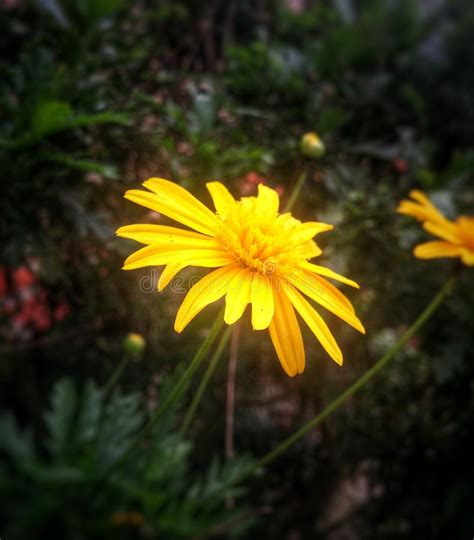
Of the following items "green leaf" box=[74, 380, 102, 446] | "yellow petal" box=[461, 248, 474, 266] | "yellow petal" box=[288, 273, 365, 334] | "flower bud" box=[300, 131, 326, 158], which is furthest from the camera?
"green leaf" box=[74, 380, 102, 446]

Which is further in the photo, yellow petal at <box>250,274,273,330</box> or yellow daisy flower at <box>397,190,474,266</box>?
yellow daisy flower at <box>397,190,474,266</box>

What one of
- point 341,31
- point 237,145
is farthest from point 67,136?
point 341,31

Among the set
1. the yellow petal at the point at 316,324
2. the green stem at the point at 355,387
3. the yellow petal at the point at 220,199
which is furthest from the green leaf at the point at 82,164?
the green stem at the point at 355,387

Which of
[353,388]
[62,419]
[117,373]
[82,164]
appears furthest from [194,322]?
[353,388]

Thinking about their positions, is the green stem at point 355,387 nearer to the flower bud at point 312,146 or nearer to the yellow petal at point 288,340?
the yellow petal at point 288,340

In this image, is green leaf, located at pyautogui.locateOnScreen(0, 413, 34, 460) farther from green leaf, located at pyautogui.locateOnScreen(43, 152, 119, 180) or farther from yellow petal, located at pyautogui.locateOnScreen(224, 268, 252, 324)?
yellow petal, located at pyautogui.locateOnScreen(224, 268, 252, 324)

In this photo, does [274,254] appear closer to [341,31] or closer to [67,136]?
[67,136]

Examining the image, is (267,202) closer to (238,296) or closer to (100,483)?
(238,296)

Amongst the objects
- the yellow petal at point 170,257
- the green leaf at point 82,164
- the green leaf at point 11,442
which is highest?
the green leaf at point 82,164

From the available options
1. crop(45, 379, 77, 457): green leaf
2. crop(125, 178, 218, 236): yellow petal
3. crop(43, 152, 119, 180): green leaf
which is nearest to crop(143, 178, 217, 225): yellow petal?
crop(125, 178, 218, 236): yellow petal
